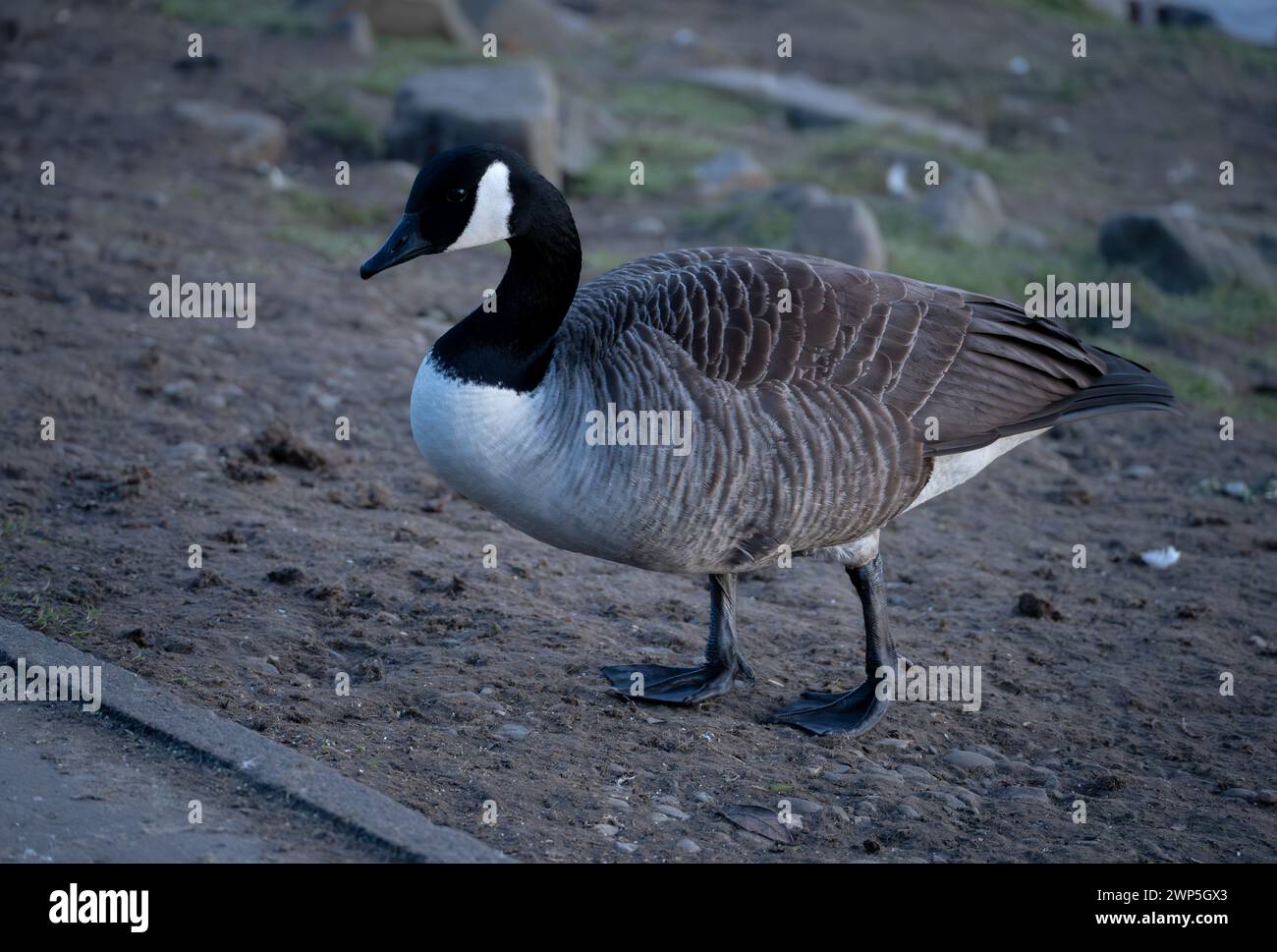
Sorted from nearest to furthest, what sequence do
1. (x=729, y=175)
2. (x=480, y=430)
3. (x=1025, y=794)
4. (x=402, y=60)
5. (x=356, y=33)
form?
(x=480, y=430)
(x=1025, y=794)
(x=729, y=175)
(x=402, y=60)
(x=356, y=33)

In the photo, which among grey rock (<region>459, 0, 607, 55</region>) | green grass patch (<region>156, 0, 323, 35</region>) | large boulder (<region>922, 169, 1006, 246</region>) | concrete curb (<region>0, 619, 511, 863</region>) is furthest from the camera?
grey rock (<region>459, 0, 607, 55</region>)

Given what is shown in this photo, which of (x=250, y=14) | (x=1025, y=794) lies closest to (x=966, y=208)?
(x=1025, y=794)

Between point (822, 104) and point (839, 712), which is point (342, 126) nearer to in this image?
point (822, 104)

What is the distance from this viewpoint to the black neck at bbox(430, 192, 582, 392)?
15.0ft

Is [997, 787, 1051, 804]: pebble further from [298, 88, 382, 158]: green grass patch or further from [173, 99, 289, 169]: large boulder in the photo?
[298, 88, 382, 158]: green grass patch

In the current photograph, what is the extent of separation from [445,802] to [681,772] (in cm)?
87

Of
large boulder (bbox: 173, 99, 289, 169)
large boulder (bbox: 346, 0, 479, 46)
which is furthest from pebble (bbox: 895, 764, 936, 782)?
large boulder (bbox: 346, 0, 479, 46)

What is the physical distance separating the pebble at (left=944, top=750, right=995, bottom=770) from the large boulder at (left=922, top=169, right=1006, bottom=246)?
754 centimetres

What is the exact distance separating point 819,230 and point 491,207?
5897 mm

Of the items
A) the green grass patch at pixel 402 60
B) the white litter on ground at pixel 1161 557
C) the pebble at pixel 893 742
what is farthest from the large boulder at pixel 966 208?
the pebble at pixel 893 742

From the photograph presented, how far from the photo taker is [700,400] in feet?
14.9

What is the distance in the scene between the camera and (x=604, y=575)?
6305mm

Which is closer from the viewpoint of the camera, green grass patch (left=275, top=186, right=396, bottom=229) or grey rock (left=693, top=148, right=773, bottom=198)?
green grass patch (left=275, top=186, right=396, bottom=229)
